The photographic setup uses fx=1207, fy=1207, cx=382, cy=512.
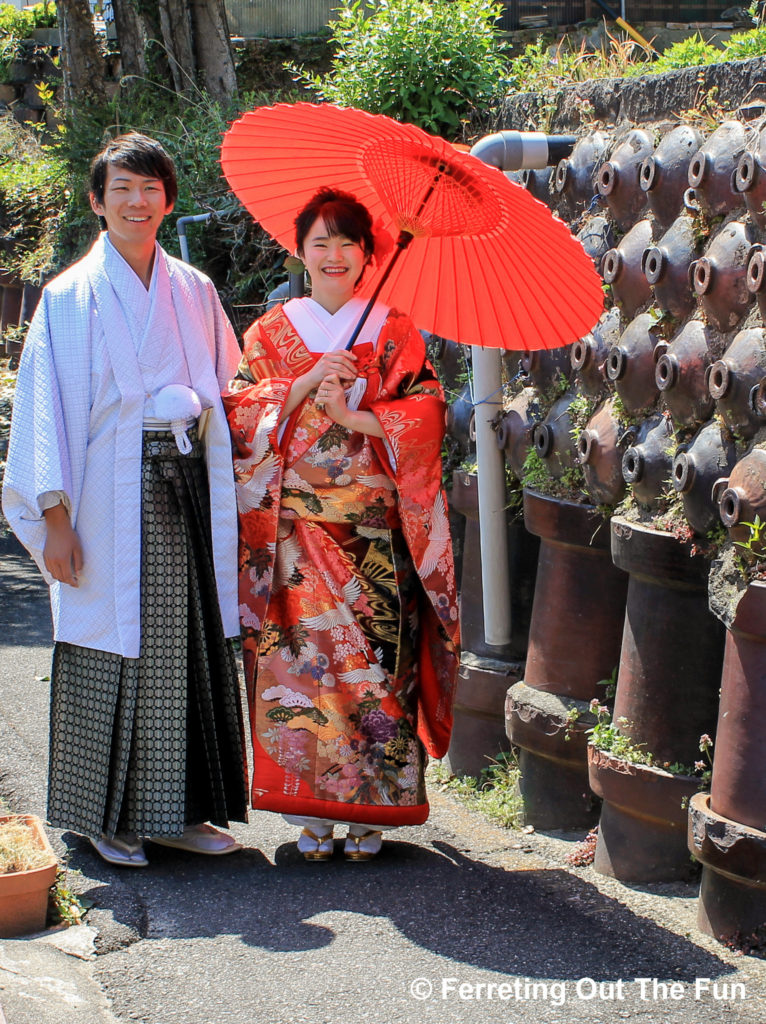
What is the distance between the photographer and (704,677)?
3545 millimetres

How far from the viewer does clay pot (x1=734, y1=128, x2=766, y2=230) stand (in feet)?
10.3

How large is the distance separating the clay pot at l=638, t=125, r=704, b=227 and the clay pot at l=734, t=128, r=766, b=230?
1.18 feet

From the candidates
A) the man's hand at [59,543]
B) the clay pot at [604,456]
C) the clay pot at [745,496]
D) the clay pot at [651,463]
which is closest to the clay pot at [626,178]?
the clay pot at [604,456]

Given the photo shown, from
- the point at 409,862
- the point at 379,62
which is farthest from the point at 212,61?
the point at 409,862

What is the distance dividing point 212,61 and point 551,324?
8914 mm

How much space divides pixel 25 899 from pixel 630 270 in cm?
252

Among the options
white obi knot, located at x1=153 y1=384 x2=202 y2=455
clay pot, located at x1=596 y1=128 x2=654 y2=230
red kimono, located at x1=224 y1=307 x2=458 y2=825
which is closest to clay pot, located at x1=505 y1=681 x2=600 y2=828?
red kimono, located at x1=224 y1=307 x2=458 y2=825

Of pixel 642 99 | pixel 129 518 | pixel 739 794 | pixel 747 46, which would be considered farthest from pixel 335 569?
pixel 747 46

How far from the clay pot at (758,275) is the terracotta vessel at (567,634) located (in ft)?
3.21

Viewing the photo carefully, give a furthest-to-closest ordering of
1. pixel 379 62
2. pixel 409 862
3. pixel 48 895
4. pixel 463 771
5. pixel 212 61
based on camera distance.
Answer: pixel 212 61 → pixel 379 62 → pixel 463 771 → pixel 409 862 → pixel 48 895

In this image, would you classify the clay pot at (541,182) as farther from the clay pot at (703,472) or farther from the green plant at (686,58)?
the clay pot at (703,472)

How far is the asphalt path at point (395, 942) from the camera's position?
2883 millimetres

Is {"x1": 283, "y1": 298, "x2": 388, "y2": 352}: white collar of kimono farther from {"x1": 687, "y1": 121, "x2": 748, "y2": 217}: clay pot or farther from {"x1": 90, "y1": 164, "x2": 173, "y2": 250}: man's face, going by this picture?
{"x1": 687, "y1": 121, "x2": 748, "y2": 217}: clay pot

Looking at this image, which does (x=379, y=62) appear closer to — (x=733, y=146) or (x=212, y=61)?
(x=733, y=146)
